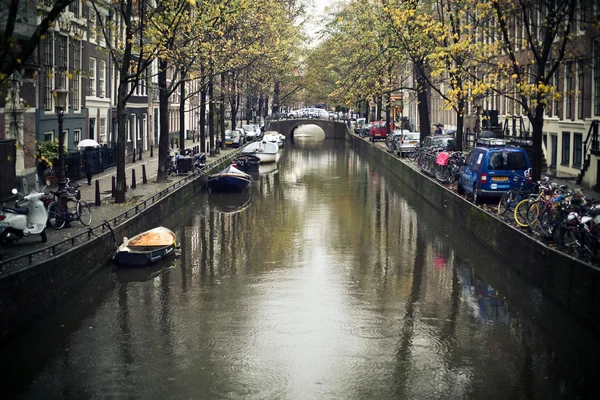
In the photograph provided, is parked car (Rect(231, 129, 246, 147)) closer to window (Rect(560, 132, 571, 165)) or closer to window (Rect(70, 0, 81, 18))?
window (Rect(70, 0, 81, 18))

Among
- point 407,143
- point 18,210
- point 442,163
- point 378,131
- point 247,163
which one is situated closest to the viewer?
point 18,210

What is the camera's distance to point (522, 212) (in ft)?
76.3

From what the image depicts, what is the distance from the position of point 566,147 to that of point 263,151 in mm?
28136

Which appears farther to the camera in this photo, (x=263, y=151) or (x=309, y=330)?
(x=263, y=151)

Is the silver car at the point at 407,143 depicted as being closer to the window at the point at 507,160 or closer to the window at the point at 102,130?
the window at the point at 102,130

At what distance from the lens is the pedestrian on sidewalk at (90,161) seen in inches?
1454

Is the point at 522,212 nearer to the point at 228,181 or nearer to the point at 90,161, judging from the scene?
the point at 228,181

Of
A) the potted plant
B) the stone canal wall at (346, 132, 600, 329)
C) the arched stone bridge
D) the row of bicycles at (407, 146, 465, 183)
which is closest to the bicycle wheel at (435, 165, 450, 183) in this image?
the row of bicycles at (407, 146, 465, 183)

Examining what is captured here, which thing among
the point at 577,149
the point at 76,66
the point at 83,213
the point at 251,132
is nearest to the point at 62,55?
the point at 76,66

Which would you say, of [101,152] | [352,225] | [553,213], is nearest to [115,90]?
[101,152]

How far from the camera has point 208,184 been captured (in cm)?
4247

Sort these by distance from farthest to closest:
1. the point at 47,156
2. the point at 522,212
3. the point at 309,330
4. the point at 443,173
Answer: the point at 443,173 < the point at 47,156 < the point at 522,212 < the point at 309,330

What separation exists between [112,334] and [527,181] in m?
16.0

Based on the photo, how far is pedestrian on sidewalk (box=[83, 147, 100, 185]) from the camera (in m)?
36.9
